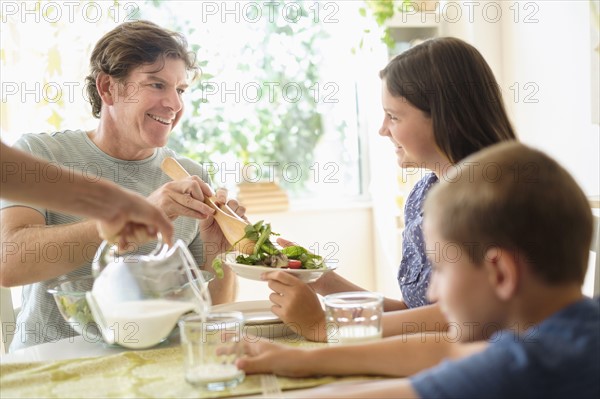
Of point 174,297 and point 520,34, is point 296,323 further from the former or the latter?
point 520,34

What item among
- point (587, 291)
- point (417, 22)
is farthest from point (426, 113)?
point (417, 22)

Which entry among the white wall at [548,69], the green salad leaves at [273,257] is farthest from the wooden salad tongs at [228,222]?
the white wall at [548,69]

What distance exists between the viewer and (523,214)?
33.4 inches

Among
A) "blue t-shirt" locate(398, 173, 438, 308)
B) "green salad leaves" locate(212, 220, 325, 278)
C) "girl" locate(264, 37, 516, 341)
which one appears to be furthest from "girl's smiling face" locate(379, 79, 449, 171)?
"green salad leaves" locate(212, 220, 325, 278)

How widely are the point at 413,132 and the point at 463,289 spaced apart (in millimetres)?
718

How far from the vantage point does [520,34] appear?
2.84m

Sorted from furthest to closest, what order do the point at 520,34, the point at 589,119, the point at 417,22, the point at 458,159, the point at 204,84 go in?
the point at 204,84, the point at 417,22, the point at 520,34, the point at 589,119, the point at 458,159

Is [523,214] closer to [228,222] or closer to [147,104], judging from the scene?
[228,222]

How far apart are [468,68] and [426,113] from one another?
0.13 m

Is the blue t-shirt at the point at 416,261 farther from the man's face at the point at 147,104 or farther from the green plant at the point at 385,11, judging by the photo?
the green plant at the point at 385,11

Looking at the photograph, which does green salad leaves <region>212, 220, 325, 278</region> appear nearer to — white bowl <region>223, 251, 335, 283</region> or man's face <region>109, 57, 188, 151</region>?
white bowl <region>223, 251, 335, 283</region>

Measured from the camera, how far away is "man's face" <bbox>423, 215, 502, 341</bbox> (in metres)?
0.88

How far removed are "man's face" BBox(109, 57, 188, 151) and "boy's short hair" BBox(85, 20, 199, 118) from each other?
0.02 metres

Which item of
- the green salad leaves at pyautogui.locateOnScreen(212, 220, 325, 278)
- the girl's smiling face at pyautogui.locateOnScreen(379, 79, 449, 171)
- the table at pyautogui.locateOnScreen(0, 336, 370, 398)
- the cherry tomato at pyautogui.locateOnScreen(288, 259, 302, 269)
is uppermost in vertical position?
the girl's smiling face at pyautogui.locateOnScreen(379, 79, 449, 171)
